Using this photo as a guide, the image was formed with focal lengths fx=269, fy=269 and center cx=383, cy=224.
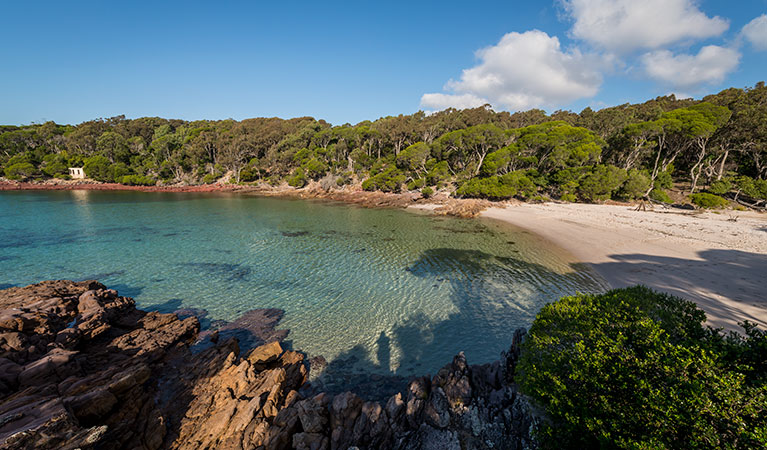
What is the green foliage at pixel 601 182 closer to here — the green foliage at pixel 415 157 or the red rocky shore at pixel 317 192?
the red rocky shore at pixel 317 192

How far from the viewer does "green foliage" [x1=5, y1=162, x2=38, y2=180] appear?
2968 inches

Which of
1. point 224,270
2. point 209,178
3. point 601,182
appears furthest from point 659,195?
point 209,178

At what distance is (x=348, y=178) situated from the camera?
69.8 metres

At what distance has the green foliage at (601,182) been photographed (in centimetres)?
4022

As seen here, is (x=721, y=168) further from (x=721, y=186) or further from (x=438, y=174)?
(x=438, y=174)

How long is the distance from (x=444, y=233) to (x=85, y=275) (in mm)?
29779

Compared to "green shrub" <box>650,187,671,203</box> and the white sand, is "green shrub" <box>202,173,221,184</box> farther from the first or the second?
"green shrub" <box>650,187,671,203</box>

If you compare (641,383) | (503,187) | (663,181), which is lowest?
(641,383)

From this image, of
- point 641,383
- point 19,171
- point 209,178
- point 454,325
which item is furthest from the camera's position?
point 209,178

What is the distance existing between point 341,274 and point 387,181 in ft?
143

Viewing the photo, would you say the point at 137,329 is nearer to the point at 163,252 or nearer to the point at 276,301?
the point at 276,301

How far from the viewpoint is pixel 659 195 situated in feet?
125

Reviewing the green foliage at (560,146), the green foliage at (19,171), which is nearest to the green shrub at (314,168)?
the green foliage at (560,146)

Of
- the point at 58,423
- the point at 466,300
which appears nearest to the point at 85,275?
the point at 58,423
